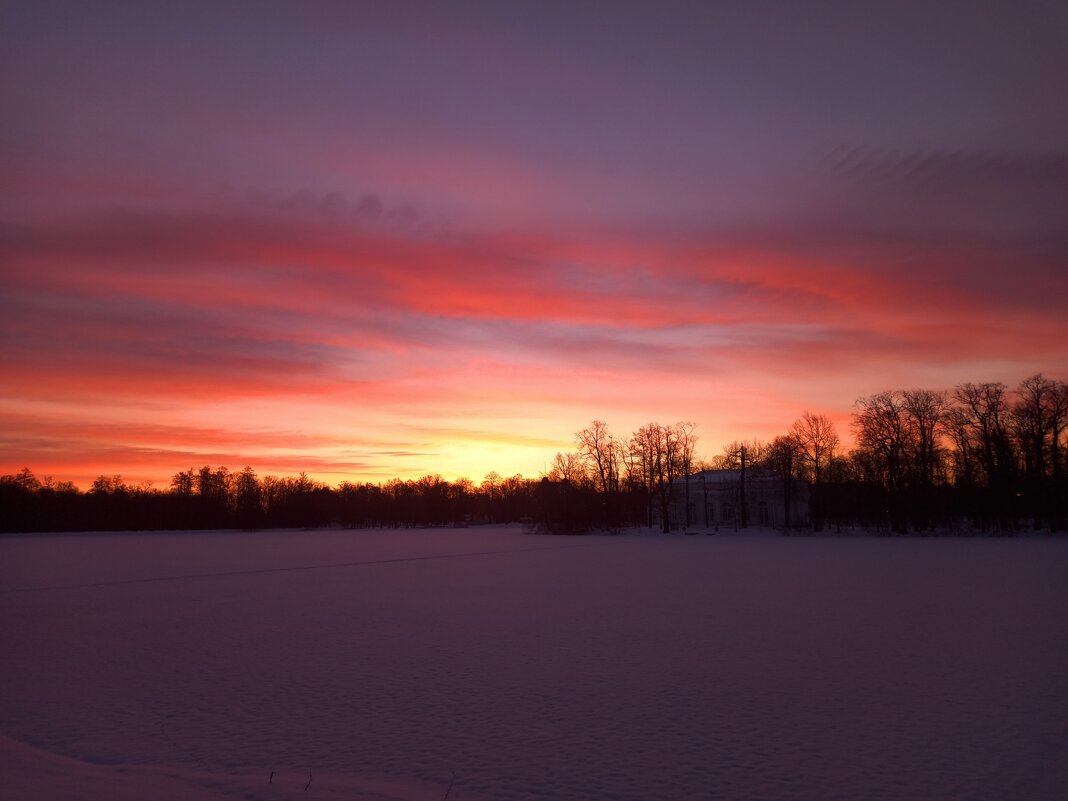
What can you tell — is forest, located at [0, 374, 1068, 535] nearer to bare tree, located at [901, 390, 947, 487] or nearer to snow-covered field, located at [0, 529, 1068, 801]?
bare tree, located at [901, 390, 947, 487]

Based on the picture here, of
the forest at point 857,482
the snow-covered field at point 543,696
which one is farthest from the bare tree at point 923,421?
the snow-covered field at point 543,696

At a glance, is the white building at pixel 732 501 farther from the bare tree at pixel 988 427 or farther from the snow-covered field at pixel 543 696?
the snow-covered field at pixel 543 696

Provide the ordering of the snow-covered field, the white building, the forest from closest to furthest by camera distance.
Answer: the snow-covered field → the forest → the white building

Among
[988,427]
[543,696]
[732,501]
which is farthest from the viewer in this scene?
[732,501]

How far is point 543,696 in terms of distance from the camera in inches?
493

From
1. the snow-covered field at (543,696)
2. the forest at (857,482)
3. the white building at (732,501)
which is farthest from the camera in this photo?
the white building at (732,501)

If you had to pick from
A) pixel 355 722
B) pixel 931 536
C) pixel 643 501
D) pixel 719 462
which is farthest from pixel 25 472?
pixel 355 722

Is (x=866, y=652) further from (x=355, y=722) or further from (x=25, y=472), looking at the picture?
(x=25, y=472)

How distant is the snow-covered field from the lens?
8805mm

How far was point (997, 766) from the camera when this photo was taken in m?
8.96

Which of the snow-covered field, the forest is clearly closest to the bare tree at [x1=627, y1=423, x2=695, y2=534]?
the forest

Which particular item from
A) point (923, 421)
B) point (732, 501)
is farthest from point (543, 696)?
point (732, 501)

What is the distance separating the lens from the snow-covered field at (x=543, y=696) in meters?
8.80

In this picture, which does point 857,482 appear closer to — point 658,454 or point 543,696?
point 658,454
